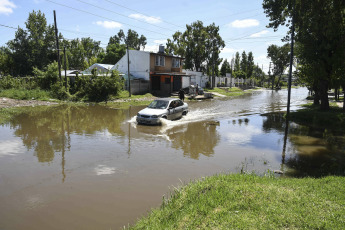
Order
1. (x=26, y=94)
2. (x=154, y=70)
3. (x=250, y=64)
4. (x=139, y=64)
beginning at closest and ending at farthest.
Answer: (x=26, y=94), (x=154, y=70), (x=139, y=64), (x=250, y=64)

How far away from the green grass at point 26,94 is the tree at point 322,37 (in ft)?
84.6

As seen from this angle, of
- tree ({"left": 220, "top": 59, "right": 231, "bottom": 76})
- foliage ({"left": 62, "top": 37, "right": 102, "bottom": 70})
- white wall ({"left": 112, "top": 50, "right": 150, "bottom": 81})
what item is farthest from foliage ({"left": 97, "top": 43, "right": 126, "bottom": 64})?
tree ({"left": 220, "top": 59, "right": 231, "bottom": 76})

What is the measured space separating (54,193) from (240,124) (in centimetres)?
1413

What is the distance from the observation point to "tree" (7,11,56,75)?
49.7 m

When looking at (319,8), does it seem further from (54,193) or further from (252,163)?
(54,193)

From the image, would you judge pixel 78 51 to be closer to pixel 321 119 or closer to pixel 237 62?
pixel 237 62

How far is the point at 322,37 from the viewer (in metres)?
19.0

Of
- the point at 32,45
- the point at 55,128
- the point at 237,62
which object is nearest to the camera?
the point at 55,128

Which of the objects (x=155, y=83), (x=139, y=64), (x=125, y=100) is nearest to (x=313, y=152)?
(x=125, y=100)

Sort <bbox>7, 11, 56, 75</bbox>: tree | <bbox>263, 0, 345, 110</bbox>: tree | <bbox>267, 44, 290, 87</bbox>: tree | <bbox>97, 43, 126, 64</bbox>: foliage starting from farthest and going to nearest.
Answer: <bbox>267, 44, 290, 87</bbox>: tree
<bbox>97, 43, 126, 64</bbox>: foliage
<bbox>7, 11, 56, 75</bbox>: tree
<bbox>263, 0, 345, 110</bbox>: tree

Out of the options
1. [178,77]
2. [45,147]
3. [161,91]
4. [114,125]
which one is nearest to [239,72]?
[178,77]

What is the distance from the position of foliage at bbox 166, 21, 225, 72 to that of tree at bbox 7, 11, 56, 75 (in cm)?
2626

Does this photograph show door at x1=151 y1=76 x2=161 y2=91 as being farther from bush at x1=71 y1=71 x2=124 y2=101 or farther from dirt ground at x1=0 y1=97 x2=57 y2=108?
dirt ground at x1=0 y1=97 x2=57 y2=108

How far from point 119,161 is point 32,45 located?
51.4 m
